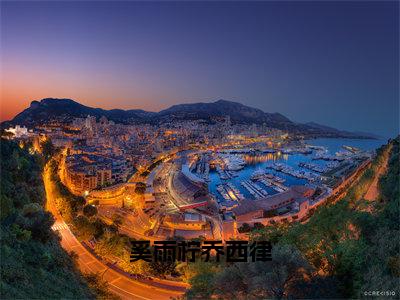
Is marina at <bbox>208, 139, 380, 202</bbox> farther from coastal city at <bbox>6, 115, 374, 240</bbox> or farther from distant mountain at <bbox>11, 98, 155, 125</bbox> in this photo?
distant mountain at <bbox>11, 98, 155, 125</bbox>

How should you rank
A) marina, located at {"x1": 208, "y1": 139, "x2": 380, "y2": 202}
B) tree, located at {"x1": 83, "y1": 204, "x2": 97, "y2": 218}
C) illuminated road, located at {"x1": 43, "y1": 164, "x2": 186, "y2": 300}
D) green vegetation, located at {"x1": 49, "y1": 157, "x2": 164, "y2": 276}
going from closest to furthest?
1. illuminated road, located at {"x1": 43, "y1": 164, "x2": 186, "y2": 300}
2. green vegetation, located at {"x1": 49, "y1": 157, "x2": 164, "y2": 276}
3. tree, located at {"x1": 83, "y1": 204, "x2": 97, "y2": 218}
4. marina, located at {"x1": 208, "y1": 139, "x2": 380, "y2": 202}

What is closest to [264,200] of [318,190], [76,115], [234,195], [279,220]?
[279,220]

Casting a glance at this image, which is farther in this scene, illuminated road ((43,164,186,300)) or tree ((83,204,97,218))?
tree ((83,204,97,218))

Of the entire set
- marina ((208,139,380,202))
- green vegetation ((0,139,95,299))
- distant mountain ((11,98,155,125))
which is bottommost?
marina ((208,139,380,202))

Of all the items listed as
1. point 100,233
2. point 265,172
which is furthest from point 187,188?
point 265,172

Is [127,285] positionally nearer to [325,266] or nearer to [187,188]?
[325,266]

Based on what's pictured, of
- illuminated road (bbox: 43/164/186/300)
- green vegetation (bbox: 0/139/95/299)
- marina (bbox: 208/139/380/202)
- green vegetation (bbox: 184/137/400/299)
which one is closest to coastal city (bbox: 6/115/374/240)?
marina (bbox: 208/139/380/202)
